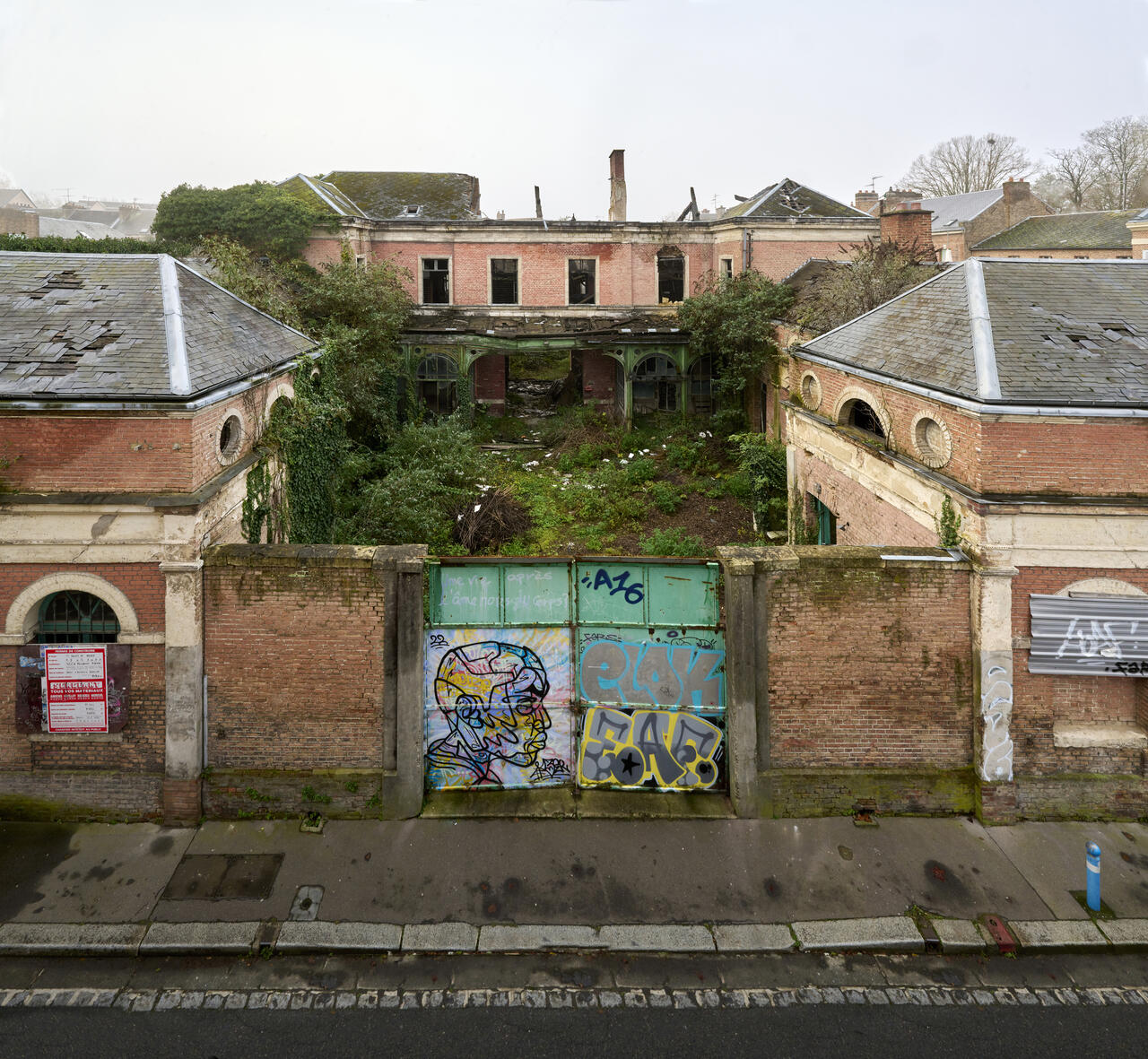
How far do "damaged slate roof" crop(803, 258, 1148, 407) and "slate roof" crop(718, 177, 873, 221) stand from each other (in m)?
17.4

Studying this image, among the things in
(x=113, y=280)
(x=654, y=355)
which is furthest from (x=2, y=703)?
(x=654, y=355)

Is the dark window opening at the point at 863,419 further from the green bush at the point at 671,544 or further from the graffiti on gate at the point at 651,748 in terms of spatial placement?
the graffiti on gate at the point at 651,748

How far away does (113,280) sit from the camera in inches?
400

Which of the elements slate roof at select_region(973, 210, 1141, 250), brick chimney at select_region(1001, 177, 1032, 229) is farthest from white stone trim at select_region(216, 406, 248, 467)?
brick chimney at select_region(1001, 177, 1032, 229)

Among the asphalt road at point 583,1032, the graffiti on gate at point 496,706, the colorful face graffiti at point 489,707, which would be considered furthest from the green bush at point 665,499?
the asphalt road at point 583,1032

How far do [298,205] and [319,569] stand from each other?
2146 cm

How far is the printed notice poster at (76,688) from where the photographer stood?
7.95 meters

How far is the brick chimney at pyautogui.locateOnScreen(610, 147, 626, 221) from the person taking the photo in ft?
96.3

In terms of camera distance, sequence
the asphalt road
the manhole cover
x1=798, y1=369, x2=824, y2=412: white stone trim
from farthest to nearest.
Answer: x1=798, y1=369, x2=824, y2=412: white stone trim
the manhole cover
the asphalt road

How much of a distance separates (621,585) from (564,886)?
3150 mm

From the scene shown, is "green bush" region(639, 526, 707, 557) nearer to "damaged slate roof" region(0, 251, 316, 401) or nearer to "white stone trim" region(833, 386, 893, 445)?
"white stone trim" region(833, 386, 893, 445)

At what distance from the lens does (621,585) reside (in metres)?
8.46

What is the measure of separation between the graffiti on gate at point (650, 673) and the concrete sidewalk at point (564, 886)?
4.40 ft

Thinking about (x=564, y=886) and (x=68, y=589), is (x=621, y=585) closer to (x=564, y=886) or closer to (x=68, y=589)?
(x=564, y=886)
